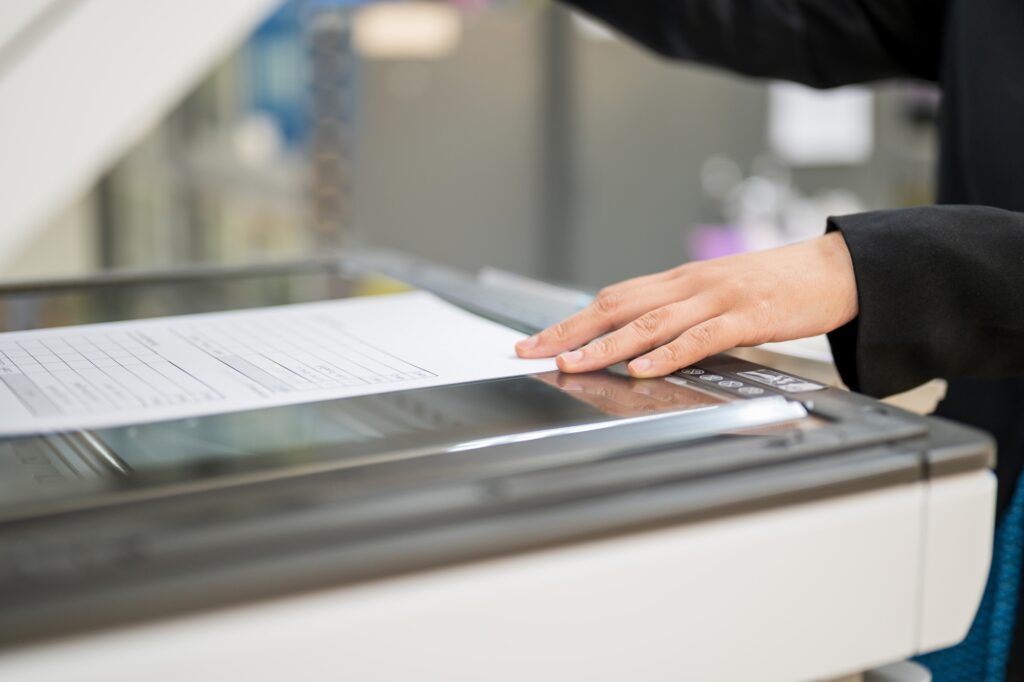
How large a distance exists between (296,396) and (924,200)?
2729 millimetres

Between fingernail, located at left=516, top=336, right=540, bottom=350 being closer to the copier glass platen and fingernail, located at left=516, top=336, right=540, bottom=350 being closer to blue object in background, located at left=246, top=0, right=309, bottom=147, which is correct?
the copier glass platen

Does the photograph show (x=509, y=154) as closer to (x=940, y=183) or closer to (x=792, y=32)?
(x=792, y=32)

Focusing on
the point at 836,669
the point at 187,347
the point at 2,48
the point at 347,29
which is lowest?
the point at 836,669

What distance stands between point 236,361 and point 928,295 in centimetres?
34

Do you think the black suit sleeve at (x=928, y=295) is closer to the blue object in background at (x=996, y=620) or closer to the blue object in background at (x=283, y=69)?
the blue object in background at (x=996, y=620)

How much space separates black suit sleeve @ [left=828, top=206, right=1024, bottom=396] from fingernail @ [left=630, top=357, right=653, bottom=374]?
0.37 ft

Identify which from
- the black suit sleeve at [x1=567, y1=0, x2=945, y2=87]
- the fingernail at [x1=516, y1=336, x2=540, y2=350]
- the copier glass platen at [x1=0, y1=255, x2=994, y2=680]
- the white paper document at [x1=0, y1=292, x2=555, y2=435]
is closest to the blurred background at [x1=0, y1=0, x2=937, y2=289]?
the black suit sleeve at [x1=567, y1=0, x2=945, y2=87]

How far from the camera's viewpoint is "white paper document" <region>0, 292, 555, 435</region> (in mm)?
435

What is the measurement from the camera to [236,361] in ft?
1.68

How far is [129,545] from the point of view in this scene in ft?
1.02

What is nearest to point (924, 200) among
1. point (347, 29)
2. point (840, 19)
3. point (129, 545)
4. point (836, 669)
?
point (347, 29)

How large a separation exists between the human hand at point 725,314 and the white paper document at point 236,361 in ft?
0.10

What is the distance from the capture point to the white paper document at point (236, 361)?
44 cm

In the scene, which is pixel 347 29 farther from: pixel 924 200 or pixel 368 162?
pixel 924 200
